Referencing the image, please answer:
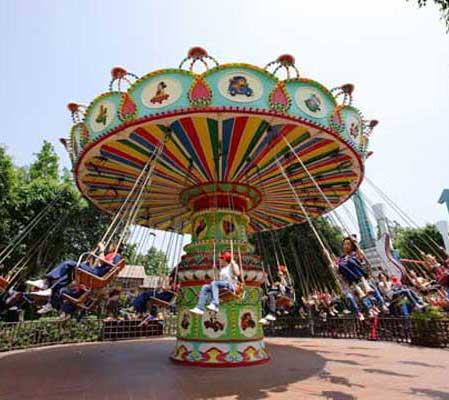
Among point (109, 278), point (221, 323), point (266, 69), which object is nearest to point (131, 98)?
point (266, 69)

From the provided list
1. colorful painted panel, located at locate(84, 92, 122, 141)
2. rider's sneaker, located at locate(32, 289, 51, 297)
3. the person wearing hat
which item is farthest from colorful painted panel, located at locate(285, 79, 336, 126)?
rider's sneaker, located at locate(32, 289, 51, 297)

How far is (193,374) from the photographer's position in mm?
6695

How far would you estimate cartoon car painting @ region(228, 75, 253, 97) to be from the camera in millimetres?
6230

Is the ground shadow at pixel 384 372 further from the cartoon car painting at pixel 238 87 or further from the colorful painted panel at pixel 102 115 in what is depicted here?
the colorful painted panel at pixel 102 115

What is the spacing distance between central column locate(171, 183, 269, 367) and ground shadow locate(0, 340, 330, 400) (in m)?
0.43

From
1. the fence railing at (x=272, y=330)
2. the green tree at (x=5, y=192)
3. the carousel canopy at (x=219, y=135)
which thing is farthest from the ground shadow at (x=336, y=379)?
the green tree at (x=5, y=192)

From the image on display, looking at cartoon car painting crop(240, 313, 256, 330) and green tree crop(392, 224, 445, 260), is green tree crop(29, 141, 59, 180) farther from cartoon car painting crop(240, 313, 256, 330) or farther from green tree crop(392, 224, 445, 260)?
green tree crop(392, 224, 445, 260)

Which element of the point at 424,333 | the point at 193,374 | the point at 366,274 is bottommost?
the point at 193,374

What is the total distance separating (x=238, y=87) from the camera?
6246 mm

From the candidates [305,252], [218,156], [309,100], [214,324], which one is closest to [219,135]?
[218,156]

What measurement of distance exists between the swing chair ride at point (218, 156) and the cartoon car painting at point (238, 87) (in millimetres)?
20

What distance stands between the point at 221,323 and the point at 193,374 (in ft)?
4.42

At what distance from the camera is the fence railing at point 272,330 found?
420 inches

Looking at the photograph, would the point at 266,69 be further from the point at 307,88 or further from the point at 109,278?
the point at 109,278
